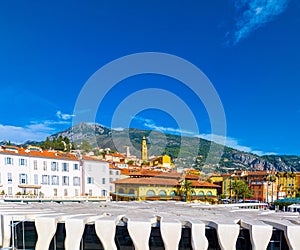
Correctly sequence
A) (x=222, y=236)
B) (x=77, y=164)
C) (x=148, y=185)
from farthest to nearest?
1. (x=148, y=185)
2. (x=77, y=164)
3. (x=222, y=236)

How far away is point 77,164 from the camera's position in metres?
59.3

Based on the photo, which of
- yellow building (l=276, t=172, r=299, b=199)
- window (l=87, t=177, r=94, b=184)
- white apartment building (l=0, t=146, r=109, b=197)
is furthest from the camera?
yellow building (l=276, t=172, r=299, b=199)

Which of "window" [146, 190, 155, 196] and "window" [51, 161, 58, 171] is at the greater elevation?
"window" [51, 161, 58, 171]

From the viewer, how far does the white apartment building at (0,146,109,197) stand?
50.2 metres

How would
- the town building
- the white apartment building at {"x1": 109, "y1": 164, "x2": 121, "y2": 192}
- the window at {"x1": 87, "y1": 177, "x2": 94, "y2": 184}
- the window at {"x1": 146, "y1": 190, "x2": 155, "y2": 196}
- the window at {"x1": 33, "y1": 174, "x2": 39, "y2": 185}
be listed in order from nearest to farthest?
1. the window at {"x1": 33, "y1": 174, "x2": 39, "y2": 185}
2. the window at {"x1": 87, "y1": 177, "x2": 94, "y2": 184}
3. the town building
4. the window at {"x1": 146, "y1": 190, "x2": 155, "y2": 196}
5. the white apartment building at {"x1": 109, "y1": 164, "x2": 121, "y2": 192}

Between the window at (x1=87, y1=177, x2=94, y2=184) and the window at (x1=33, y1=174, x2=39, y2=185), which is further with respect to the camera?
the window at (x1=87, y1=177, x2=94, y2=184)

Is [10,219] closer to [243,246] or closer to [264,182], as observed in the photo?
[243,246]

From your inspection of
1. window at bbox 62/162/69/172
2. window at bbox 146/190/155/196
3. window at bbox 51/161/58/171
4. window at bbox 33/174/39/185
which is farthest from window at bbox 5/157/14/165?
window at bbox 146/190/155/196

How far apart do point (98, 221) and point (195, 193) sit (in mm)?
58504

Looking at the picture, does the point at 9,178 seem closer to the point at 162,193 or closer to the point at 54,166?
the point at 54,166

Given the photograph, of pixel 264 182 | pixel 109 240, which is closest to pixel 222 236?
pixel 109 240

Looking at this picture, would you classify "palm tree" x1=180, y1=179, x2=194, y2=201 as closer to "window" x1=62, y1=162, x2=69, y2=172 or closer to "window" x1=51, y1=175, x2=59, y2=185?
"window" x1=62, y1=162, x2=69, y2=172

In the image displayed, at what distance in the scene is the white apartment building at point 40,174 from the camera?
1978 inches

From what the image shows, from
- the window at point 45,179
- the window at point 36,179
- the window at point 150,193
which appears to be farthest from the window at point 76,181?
the window at point 150,193
